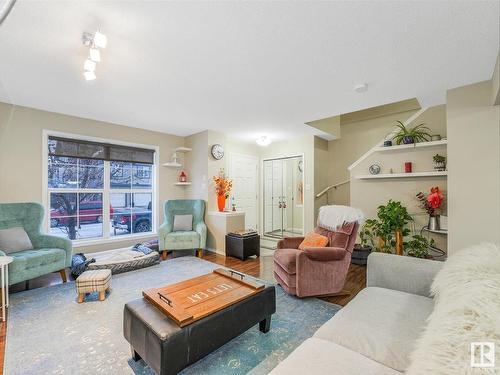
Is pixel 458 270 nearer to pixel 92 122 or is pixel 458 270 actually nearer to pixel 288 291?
Result: pixel 288 291

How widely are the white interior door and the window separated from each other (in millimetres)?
1722

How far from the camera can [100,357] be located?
174cm

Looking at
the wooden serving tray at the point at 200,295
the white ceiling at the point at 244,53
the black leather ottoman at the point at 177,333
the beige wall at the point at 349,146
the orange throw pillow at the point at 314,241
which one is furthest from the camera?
the beige wall at the point at 349,146

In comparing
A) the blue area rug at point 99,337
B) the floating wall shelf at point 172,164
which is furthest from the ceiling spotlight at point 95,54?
the floating wall shelf at point 172,164

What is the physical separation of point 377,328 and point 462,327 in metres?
0.64

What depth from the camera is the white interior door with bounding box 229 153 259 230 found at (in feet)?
17.9

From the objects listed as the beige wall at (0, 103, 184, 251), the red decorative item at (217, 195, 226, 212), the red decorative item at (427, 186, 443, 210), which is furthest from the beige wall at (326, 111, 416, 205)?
the beige wall at (0, 103, 184, 251)

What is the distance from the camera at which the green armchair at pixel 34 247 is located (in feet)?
8.93

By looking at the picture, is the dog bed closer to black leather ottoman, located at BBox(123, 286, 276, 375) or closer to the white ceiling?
black leather ottoman, located at BBox(123, 286, 276, 375)

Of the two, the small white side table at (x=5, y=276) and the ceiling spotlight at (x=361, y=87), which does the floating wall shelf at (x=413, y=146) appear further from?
the small white side table at (x=5, y=276)

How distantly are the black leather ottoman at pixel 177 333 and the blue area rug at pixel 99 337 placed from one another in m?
0.19

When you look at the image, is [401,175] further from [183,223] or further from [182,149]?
[182,149]

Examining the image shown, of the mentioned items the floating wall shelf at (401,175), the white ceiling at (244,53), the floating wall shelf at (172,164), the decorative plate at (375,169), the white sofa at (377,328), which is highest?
the white ceiling at (244,53)

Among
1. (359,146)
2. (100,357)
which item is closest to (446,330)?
(100,357)
